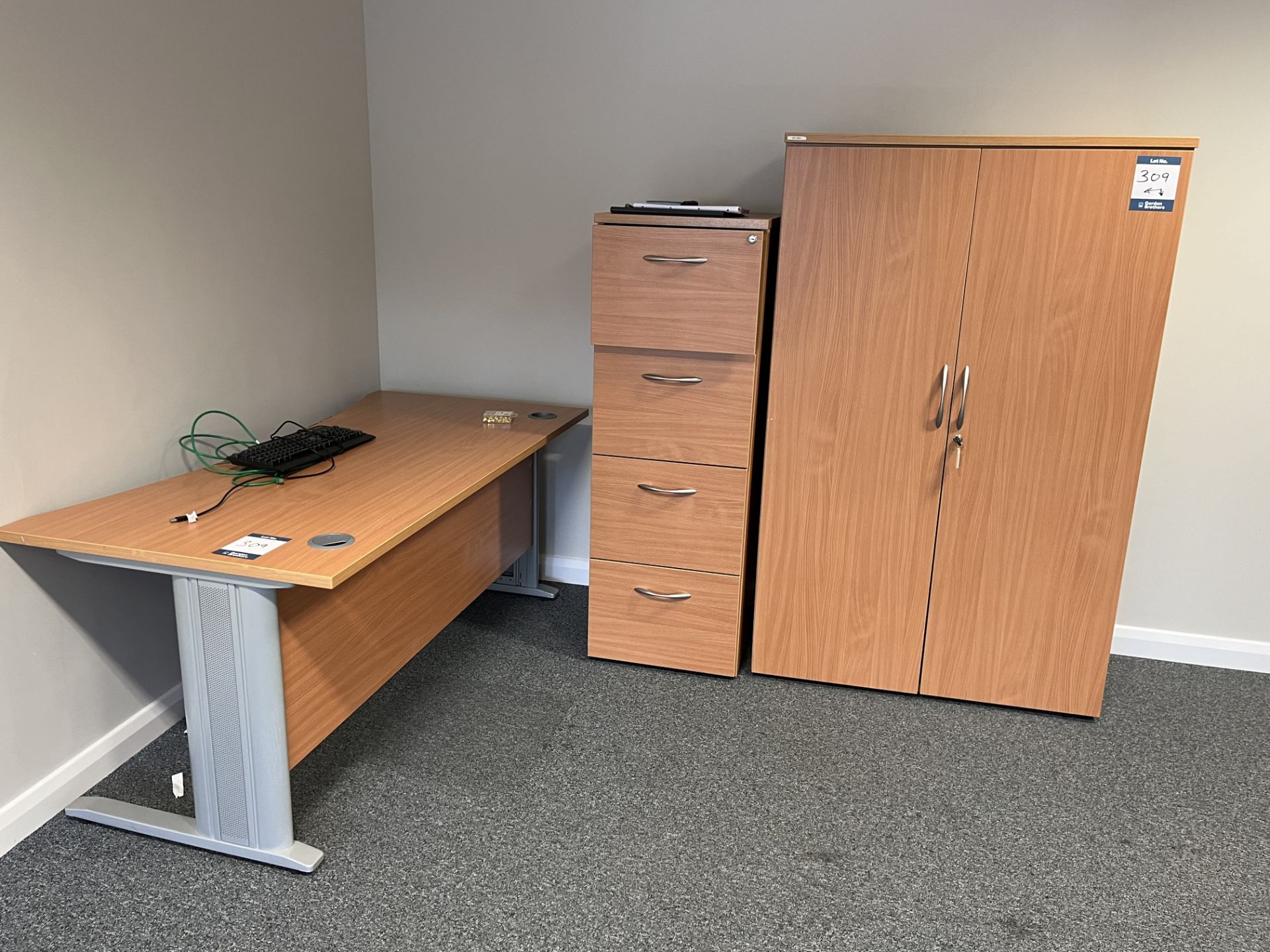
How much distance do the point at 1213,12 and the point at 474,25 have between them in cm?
224

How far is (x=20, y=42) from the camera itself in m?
1.89

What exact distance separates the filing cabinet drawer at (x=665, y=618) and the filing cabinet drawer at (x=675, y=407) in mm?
368

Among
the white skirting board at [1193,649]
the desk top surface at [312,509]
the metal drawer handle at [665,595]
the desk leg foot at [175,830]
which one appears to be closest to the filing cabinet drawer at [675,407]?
the desk top surface at [312,509]

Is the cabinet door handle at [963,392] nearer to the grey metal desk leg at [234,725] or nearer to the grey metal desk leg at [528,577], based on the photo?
the grey metal desk leg at [528,577]

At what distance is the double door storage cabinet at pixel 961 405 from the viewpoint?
2.28 meters

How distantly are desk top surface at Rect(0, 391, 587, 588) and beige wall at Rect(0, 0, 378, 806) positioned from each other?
12cm

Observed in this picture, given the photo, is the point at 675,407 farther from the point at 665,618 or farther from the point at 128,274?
the point at 128,274

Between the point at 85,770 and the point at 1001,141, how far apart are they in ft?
8.79

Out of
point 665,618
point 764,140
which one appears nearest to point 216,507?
point 665,618

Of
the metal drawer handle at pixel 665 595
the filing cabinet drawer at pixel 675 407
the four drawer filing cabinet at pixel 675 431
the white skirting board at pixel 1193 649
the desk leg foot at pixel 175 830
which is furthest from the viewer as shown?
the white skirting board at pixel 1193 649

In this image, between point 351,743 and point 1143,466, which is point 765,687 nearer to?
point 351,743

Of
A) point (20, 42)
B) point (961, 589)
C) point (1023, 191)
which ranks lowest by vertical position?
point (961, 589)

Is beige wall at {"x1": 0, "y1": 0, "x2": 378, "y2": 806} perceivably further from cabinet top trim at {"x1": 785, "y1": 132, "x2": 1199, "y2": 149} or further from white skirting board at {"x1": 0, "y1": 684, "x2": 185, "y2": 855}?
cabinet top trim at {"x1": 785, "y1": 132, "x2": 1199, "y2": 149}

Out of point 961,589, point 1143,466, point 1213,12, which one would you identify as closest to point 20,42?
point 961,589
